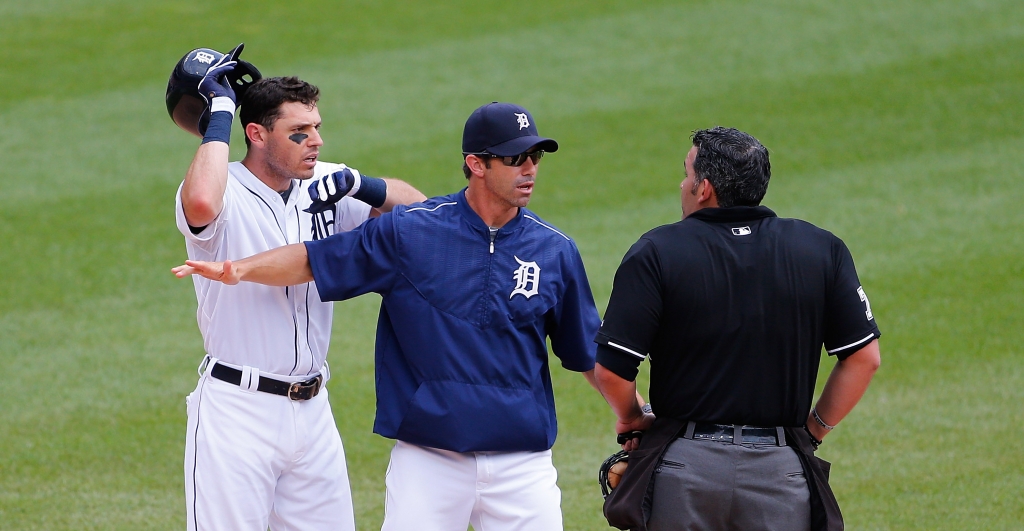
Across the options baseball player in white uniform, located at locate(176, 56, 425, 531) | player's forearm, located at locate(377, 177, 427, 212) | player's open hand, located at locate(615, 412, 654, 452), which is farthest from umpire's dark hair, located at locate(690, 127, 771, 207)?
baseball player in white uniform, located at locate(176, 56, 425, 531)

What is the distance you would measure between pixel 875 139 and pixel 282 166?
A: 7947mm

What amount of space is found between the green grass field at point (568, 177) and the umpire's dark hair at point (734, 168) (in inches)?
102

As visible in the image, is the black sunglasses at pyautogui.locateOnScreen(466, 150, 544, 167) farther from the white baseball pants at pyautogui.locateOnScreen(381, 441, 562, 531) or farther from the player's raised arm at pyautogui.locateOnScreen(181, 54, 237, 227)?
the white baseball pants at pyautogui.locateOnScreen(381, 441, 562, 531)

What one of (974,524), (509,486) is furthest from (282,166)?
(974,524)

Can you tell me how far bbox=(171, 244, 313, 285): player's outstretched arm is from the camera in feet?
12.2

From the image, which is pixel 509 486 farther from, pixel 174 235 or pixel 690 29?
pixel 690 29

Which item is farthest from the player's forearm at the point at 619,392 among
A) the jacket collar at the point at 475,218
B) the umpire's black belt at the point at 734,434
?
the jacket collar at the point at 475,218

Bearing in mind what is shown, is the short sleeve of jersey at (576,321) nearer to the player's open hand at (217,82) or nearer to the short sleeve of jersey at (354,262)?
the short sleeve of jersey at (354,262)

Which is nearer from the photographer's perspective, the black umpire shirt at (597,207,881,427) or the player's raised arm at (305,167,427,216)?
the black umpire shirt at (597,207,881,427)

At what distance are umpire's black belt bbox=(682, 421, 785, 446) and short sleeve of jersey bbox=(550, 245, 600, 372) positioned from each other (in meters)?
0.55

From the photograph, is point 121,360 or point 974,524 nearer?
point 974,524

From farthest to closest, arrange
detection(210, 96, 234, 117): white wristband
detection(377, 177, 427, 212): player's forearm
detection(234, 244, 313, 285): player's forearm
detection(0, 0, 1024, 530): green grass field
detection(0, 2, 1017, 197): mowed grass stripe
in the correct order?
detection(0, 2, 1017, 197): mowed grass stripe
detection(0, 0, 1024, 530): green grass field
detection(377, 177, 427, 212): player's forearm
detection(210, 96, 234, 117): white wristband
detection(234, 244, 313, 285): player's forearm

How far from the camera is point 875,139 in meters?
10.8

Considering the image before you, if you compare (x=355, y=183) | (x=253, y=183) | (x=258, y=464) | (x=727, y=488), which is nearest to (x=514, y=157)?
(x=355, y=183)
